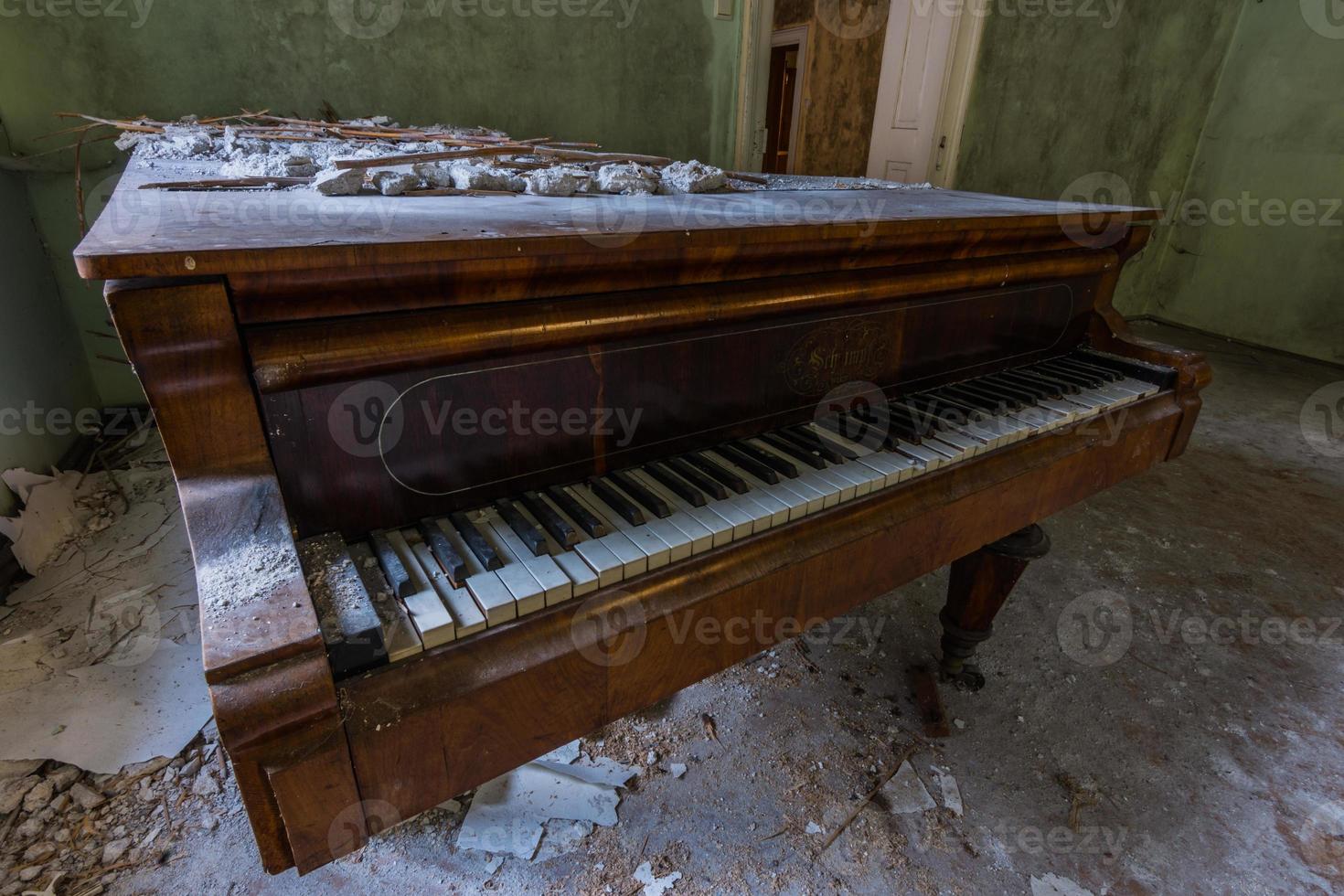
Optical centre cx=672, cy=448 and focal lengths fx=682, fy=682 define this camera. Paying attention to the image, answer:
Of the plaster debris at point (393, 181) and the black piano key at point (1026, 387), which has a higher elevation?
the plaster debris at point (393, 181)

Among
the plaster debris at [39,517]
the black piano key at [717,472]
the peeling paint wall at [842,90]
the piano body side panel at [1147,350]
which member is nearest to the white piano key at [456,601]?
the black piano key at [717,472]

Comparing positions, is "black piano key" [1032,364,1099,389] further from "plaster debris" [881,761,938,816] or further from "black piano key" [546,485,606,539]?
"black piano key" [546,485,606,539]

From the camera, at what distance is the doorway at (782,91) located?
24.8 ft

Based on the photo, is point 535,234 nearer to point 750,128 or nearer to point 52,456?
point 52,456

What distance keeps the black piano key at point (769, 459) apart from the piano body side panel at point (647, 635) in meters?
0.10

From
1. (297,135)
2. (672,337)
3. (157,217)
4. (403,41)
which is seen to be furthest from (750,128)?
(157,217)

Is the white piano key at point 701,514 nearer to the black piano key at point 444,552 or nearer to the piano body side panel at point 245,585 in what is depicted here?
the black piano key at point 444,552

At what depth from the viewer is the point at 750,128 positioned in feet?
13.8

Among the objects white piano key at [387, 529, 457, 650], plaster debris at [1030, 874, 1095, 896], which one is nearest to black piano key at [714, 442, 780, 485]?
white piano key at [387, 529, 457, 650]

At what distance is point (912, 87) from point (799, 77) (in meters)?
2.05

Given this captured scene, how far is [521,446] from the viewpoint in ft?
3.55

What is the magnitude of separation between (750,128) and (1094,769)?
3.74 m

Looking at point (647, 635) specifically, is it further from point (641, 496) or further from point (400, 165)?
point (400, 165)

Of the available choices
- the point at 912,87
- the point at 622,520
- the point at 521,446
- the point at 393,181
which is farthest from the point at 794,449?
the point at 912,87
